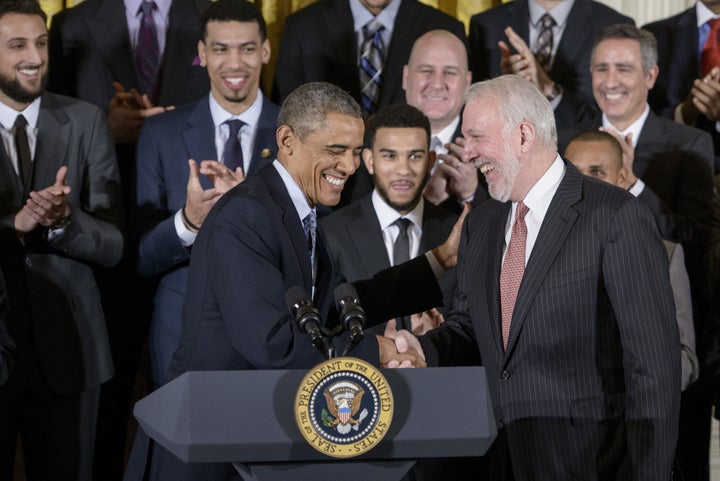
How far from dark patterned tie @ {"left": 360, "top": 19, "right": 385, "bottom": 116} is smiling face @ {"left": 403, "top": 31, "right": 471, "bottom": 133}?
209mm

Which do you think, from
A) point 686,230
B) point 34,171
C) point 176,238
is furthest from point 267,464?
point 686,230

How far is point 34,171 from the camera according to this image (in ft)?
13.1

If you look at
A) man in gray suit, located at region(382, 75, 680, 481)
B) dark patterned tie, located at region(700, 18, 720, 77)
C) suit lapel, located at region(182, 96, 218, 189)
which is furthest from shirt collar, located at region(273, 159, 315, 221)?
dark patterned tie, located at region(700, 18, 720, 77)

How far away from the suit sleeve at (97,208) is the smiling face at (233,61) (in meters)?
0.42

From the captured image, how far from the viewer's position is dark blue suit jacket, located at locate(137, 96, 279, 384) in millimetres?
4086

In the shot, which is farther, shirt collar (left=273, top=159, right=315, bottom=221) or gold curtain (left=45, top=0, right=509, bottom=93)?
gold curtain (left=45, top=0, right=509, bottom=93)

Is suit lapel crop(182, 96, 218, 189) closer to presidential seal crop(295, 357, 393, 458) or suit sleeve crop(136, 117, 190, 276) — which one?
suit sleeve crop(136, 117, 190, 276)

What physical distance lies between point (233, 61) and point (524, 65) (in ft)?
3.54

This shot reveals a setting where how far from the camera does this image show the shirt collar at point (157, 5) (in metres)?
4.64

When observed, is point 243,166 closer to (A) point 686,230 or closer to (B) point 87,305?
(B) point 87,305

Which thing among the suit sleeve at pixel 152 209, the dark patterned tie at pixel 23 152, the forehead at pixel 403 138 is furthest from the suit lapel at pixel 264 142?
the dark patterned tie at pixel 23 152

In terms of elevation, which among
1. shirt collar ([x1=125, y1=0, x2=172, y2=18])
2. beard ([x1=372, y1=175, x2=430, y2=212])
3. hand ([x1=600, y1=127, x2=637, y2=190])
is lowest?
beard ([x1=372, y1=175, x2=430, y2=212])

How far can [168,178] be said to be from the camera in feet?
13.7

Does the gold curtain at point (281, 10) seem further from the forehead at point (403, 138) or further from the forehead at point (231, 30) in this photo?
the forehead at point (403, 138)
